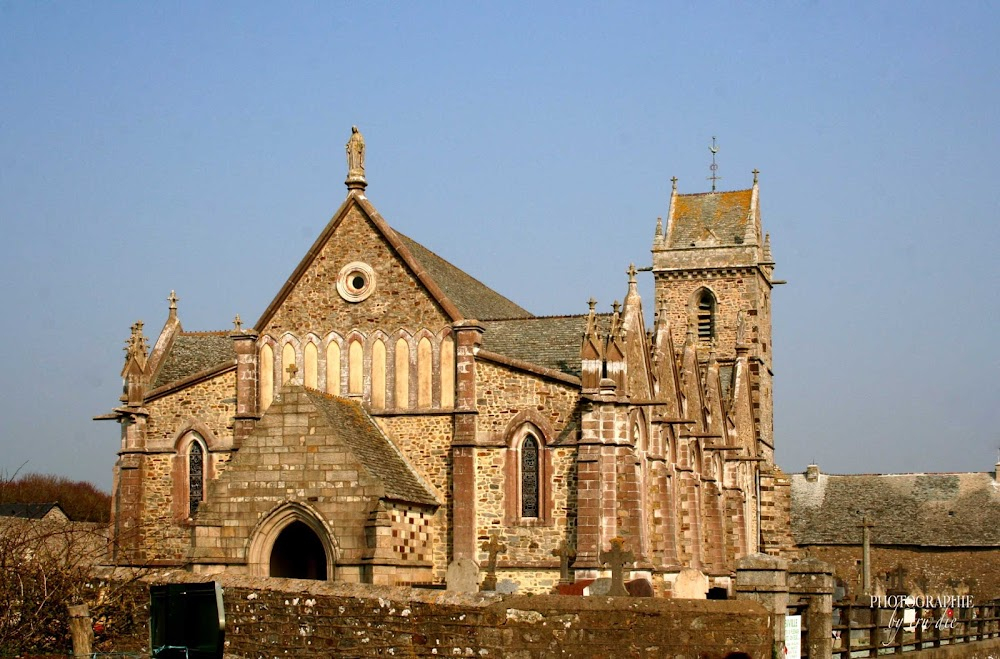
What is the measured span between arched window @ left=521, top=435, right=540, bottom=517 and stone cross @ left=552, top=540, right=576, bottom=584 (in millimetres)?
978

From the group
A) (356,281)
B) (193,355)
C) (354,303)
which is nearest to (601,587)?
(354,303)

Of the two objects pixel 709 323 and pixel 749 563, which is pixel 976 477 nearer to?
pixel 709 323

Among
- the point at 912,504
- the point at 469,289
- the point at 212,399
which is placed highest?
the point at 469,289

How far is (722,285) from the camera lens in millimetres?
59312

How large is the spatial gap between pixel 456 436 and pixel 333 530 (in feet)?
15.6

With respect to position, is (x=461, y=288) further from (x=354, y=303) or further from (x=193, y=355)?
(x=193, y=355)

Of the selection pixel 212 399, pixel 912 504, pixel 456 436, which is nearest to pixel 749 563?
pixel 456 436

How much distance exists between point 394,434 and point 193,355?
767cm

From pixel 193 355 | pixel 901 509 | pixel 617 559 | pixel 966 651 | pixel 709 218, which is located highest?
pixel 709 218

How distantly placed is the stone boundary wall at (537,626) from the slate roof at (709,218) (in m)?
45.8

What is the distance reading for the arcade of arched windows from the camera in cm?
3281

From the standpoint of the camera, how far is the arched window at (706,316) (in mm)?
59031

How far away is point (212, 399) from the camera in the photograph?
113ft

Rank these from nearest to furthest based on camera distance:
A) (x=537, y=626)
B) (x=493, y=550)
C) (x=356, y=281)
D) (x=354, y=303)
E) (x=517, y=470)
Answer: (x=537, y=626) < (x=493, y=550) < (x=517, y=470) < (x=354, y=303) < (x=356, y=281)
